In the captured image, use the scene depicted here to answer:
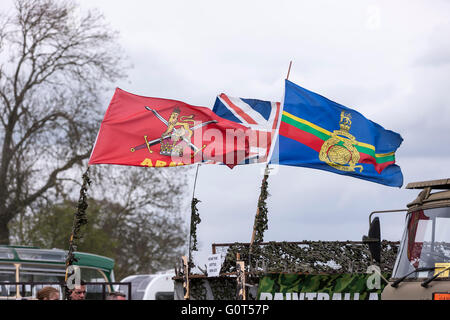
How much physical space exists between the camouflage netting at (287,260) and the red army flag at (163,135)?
106 inches

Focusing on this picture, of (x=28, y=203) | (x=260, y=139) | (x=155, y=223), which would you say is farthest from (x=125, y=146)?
(x=155, y=223)

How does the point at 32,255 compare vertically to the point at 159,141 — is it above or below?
below

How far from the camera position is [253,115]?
16250 mm

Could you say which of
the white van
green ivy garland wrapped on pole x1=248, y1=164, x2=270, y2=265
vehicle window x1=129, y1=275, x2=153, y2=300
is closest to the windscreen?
green ivy garland wrapped on pole x1=248, y1=164, x2=270, y2=265

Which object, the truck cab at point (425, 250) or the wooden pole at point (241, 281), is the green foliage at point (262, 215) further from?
the truck cab at point (425, 250)

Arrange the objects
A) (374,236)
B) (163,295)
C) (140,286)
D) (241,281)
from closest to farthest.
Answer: (374,236) < (241,281) < (163,295) < (140,286)

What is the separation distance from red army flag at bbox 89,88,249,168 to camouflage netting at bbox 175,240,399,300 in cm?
270

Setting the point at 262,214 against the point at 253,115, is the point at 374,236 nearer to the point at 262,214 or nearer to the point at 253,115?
the point at 262,214

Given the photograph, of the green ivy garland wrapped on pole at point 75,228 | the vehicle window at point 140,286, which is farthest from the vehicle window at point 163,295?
the green ivy garland wrapped on pole at point 75,228

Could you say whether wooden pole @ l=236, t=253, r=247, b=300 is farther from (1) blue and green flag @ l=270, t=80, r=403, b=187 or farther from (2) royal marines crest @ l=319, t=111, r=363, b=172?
(2) royal marines crest @ l=319, t=111, r=363, b=172

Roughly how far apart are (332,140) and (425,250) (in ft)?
24.5

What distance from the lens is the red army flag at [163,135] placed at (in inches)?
589

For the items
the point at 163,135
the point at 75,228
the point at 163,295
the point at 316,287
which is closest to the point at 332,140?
the point at 163,135

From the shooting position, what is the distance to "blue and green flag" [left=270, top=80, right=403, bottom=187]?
15109 mm
